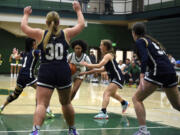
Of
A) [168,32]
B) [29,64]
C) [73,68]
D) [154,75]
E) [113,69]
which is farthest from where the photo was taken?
[168,32]

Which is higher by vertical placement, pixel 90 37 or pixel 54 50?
pixel 90 37

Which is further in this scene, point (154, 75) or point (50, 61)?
point (154, 75)

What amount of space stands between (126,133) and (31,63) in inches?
108

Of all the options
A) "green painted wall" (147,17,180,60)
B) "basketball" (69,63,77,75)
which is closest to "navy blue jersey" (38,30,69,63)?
"basketball" (69,63,77,75)

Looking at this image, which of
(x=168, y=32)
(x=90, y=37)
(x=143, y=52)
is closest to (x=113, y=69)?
(x=143, y=52)

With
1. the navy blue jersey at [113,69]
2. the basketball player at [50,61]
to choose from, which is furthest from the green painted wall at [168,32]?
the basketball player at [50,61]

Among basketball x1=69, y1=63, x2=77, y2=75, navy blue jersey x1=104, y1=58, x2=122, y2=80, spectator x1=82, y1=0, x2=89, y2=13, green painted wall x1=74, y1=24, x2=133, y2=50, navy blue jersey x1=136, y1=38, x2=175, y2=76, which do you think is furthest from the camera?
green painted wall x1=74, y1=24, x2=133, y2=50

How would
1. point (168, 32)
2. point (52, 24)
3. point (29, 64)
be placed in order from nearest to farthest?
point (52, 24), point (29, 64), point (168, 32)

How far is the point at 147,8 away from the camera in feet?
73.1

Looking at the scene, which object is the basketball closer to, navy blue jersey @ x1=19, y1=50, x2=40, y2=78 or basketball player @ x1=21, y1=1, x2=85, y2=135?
navy blue jersey @ x1=19, y1=50, x2=40, y2=78

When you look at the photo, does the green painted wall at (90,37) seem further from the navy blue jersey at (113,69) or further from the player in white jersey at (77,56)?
the player in white jersey at (77,56)

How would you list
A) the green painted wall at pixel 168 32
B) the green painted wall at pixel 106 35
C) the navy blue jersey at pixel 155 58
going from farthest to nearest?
1. the green painted wall at pixel 106 35
2. the green painted wall at pixel 168 32
3. the navy blue jersey at pixel 155 58

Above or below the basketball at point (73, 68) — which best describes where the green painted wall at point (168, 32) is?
above

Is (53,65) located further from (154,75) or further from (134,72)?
(134,72)
